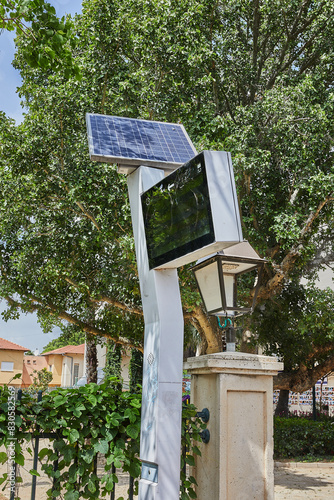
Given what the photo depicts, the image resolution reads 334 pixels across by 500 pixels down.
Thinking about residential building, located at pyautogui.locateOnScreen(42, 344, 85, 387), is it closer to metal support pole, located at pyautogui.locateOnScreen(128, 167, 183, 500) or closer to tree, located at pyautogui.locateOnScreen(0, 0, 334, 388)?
tree, located at pyautogui.locateOnScreen(0, 0, 334, 388)

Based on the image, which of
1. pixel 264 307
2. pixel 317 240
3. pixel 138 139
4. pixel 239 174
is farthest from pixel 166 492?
pixel 264 307

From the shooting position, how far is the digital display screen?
2.53 meters

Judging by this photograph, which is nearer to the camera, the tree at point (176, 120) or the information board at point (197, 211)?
the information board at point (197, 211)

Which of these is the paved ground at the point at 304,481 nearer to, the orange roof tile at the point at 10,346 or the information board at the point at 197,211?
the information board at the point at 197,211

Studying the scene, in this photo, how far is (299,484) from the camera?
10.2m

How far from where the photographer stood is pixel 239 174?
10.5 metres

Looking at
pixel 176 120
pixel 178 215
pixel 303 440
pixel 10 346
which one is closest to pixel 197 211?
pixel 178 215

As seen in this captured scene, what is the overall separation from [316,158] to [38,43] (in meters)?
7.41

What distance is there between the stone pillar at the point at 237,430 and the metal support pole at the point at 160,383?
0.70 m

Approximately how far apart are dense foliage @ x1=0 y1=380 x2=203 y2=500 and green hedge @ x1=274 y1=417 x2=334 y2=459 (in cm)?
1061

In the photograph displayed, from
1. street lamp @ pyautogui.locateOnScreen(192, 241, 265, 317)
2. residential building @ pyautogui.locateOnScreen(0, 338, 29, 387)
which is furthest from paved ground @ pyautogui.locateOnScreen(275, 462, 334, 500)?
residential building @ pyautogui.locateOnScreen(0, 338, 29, 387)

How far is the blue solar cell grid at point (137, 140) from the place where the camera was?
354cm

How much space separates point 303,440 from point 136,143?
40.0ft

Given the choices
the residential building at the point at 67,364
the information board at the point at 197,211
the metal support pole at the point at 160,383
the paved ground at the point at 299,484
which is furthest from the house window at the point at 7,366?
the information board at the point at 197,211
